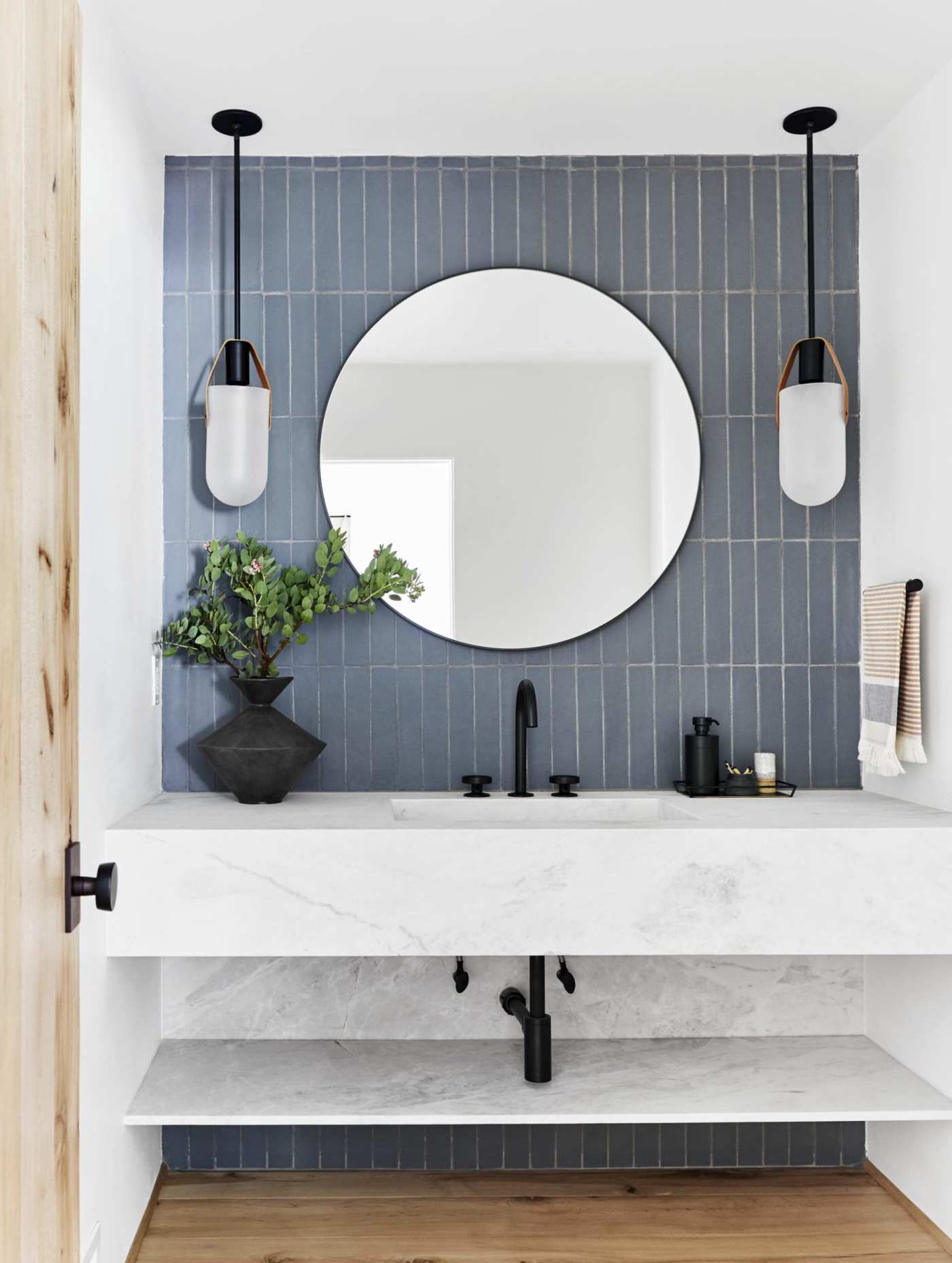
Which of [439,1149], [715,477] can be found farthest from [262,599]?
[439,1149]

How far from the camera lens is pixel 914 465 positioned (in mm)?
2229

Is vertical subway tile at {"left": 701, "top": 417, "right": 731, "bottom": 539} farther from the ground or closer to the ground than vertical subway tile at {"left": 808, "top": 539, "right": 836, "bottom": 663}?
farther from the ground

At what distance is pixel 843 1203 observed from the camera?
7.45ft

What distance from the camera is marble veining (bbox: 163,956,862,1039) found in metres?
2.39

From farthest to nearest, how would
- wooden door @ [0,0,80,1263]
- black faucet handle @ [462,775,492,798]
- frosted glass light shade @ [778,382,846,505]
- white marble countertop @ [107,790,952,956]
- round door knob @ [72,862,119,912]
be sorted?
black faucet handle @ [462,775,492,798], frosted glass light shade @ [778,382,846,505], white marble countertop @ [107,790,952,956], round door knob @ [72,862,119,912], wooden door @ [0,0,80,1263]

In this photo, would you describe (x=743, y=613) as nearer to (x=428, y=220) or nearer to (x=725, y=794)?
(x=725, y=794)

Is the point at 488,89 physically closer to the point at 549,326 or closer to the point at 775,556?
the point at 549,326

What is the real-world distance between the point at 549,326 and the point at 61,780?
180 centimetres

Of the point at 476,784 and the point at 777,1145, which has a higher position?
the point at 476,784

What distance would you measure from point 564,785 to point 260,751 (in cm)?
69

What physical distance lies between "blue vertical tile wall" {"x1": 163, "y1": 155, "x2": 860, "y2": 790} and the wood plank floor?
35.7 inches

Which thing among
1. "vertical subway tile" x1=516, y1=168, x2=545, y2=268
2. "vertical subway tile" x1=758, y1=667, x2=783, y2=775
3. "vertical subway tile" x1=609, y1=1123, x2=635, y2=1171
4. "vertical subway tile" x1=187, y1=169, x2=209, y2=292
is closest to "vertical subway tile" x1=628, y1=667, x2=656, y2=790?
"vertical subway tile" x1=758, y1=667, x2=783, y2=775

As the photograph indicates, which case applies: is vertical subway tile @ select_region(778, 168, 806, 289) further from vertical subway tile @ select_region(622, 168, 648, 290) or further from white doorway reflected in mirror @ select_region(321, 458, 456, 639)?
white doorway reflected in mirror @ select_region(321, 458, 456, 639)

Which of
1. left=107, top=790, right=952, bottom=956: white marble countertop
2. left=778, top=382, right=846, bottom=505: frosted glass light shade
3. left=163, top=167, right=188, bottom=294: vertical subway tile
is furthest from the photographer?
left=163, top=167, right=188, bottom=294: vertical subway tile
